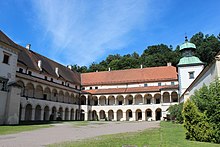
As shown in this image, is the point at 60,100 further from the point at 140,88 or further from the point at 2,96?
the point at 2,96

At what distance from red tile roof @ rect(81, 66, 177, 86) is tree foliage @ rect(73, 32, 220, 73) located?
1621 centimetres

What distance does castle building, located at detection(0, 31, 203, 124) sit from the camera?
3359cm

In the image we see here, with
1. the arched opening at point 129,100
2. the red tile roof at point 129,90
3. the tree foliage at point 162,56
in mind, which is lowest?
the arched opening at point 129,100

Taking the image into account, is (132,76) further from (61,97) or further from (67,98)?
(61,97)

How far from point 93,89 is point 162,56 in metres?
28.3

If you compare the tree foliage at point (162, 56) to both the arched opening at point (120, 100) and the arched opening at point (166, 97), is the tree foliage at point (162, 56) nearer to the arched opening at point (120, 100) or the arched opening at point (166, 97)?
the arched opening at point (166, 97)

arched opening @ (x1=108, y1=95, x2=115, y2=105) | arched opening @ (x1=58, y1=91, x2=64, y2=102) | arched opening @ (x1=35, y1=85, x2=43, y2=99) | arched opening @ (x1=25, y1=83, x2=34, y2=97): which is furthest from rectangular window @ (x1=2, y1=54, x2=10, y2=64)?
arched opening @ (x1=108, y1=95, x2=115, y2=105)

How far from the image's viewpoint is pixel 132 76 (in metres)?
50.5

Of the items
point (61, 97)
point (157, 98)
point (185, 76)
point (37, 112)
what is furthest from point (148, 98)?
point (37, 112)

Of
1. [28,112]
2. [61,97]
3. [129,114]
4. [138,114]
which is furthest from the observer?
[129,114]

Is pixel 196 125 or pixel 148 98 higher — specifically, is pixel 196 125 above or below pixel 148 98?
below

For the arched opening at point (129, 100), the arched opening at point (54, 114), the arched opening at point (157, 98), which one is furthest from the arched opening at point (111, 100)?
the arched opening at point (54, 114)

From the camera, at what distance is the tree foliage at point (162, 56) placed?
202ft

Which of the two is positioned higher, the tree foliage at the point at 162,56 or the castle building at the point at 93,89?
the tree foliage at the point at 162,56
